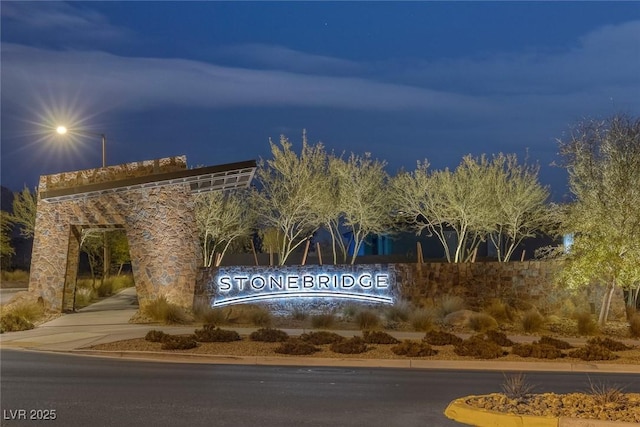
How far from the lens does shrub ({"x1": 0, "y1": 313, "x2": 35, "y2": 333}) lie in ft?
79.4

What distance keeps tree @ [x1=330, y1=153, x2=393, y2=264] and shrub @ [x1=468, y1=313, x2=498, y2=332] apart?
1484cm

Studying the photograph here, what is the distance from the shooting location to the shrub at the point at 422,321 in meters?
24.6

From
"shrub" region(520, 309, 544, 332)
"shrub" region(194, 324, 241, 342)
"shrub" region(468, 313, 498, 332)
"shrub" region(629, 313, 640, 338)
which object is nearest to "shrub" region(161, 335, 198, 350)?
→ "shrub" region(194, 324, 241, 342)

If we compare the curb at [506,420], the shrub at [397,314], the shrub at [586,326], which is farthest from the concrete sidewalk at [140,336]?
the curb at [506,420]

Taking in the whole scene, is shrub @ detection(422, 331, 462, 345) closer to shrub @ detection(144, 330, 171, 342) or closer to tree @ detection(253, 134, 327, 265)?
shrub @ detection(144, 330, 171, 342)

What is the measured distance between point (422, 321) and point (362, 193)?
15.9 metres

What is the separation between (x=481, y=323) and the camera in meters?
24.6

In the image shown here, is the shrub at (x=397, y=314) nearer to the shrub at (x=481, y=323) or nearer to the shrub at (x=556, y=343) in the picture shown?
the shrub at (x=481, y=323)

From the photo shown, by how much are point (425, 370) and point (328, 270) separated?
13.3 m

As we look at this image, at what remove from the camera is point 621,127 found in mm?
25969

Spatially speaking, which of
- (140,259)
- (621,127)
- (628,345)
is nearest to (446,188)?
(621,127)

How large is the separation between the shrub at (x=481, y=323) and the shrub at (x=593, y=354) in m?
6.05

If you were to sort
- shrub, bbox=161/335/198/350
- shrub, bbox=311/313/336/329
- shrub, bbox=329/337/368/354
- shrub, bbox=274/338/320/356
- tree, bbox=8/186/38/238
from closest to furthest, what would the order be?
1. shrub, bbox=274/338/320/356
2. shrub, bbox=329/337/368/354
3. shrub, bbox=161/335/198/350
4. shrub, bbox=311/313/336/329
5. tree, bbox=8/186/38/238

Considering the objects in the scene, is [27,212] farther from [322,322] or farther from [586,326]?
[586,326]
